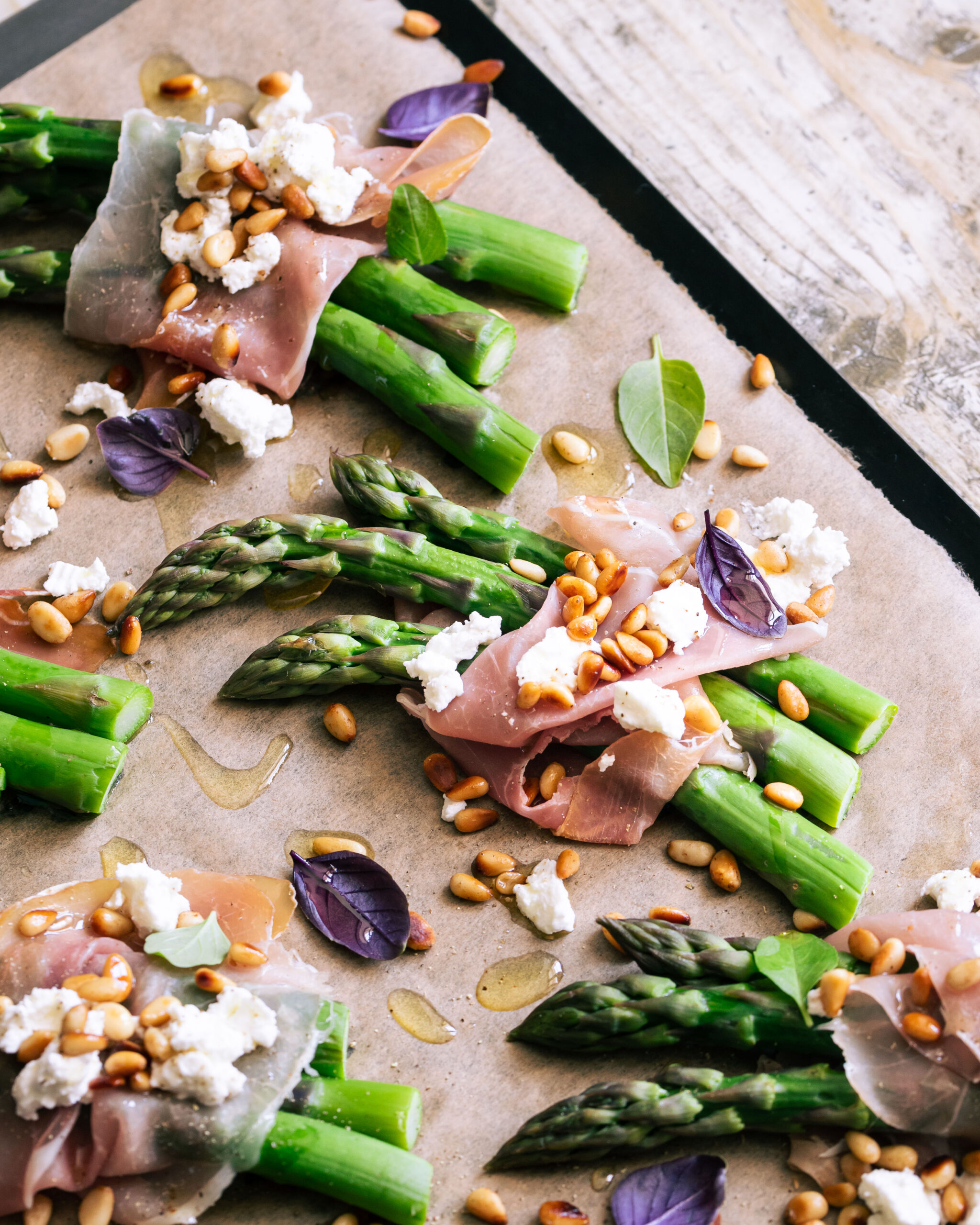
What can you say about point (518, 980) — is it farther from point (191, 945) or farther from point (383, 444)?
point (383, 444)

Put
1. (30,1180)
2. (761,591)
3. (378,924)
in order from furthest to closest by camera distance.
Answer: (761,591) < (378,924) < (30,1180)

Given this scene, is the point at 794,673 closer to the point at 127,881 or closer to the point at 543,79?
the point at 127,881

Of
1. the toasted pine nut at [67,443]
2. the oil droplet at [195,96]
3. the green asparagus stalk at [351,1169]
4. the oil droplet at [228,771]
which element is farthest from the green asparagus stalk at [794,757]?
the oil droplet at [195,96]

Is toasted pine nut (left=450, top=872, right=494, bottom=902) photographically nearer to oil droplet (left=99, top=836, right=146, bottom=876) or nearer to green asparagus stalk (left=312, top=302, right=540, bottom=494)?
oil droplet (left=99, top=836, right=146, bottom=876)

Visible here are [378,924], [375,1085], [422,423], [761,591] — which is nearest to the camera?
[375,1085]

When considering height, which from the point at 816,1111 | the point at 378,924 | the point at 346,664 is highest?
the point at 816,1111

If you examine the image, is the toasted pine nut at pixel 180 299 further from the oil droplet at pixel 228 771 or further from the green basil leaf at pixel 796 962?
the green basil leaf at pixel 796 962

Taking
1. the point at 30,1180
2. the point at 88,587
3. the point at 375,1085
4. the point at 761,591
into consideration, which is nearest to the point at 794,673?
the point at 761,591
